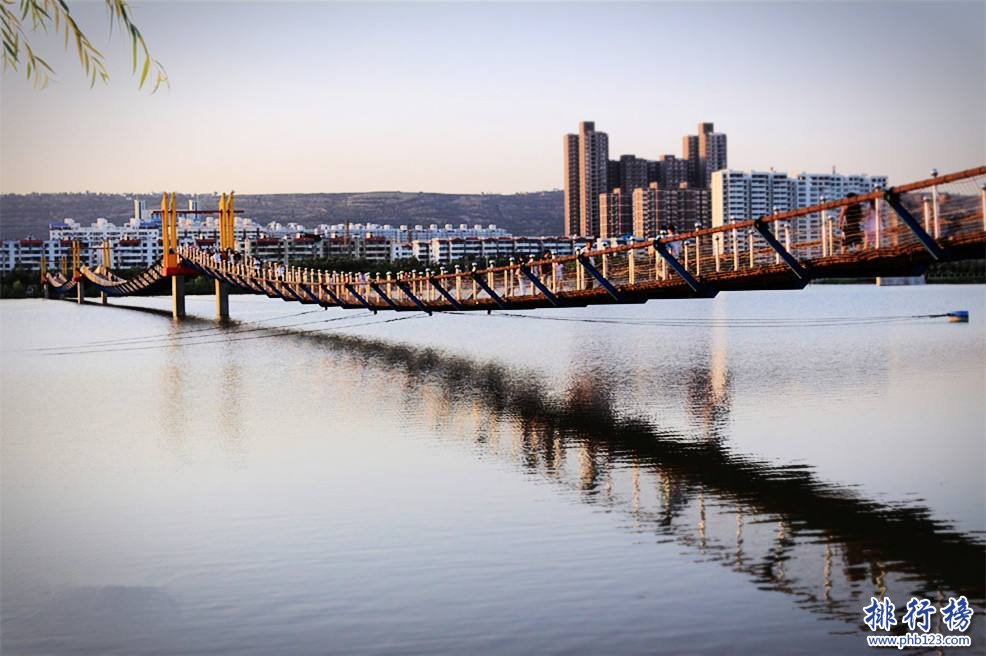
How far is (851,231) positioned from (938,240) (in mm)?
3123

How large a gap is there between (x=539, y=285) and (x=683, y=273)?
7.75 m

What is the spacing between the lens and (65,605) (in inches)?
444

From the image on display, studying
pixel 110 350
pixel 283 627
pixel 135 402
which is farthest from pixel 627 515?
pixel 110 350

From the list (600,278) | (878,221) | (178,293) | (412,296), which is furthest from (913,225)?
(178,293)

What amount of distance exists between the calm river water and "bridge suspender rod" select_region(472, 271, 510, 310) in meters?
A: 2.79

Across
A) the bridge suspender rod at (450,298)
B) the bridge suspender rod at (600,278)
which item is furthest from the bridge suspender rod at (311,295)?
the bridge suspender rod at (600,278)

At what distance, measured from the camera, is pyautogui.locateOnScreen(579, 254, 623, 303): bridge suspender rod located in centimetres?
2792

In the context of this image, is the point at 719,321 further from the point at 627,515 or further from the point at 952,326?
the point at 627,515

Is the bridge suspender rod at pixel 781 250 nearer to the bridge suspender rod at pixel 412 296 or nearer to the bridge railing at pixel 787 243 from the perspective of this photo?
the bridge railing at pixel 787 243

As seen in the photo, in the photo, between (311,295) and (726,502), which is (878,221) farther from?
(311,295)

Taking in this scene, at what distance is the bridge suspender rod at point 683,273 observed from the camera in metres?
24.3

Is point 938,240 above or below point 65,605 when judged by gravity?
above

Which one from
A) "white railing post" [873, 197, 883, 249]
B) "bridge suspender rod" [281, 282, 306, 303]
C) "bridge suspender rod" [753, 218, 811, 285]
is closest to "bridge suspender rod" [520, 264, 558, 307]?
Result: "bridge suspender rod" [753, 218, 811, 285]

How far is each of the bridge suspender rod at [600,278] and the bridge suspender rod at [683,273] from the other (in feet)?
11.1
